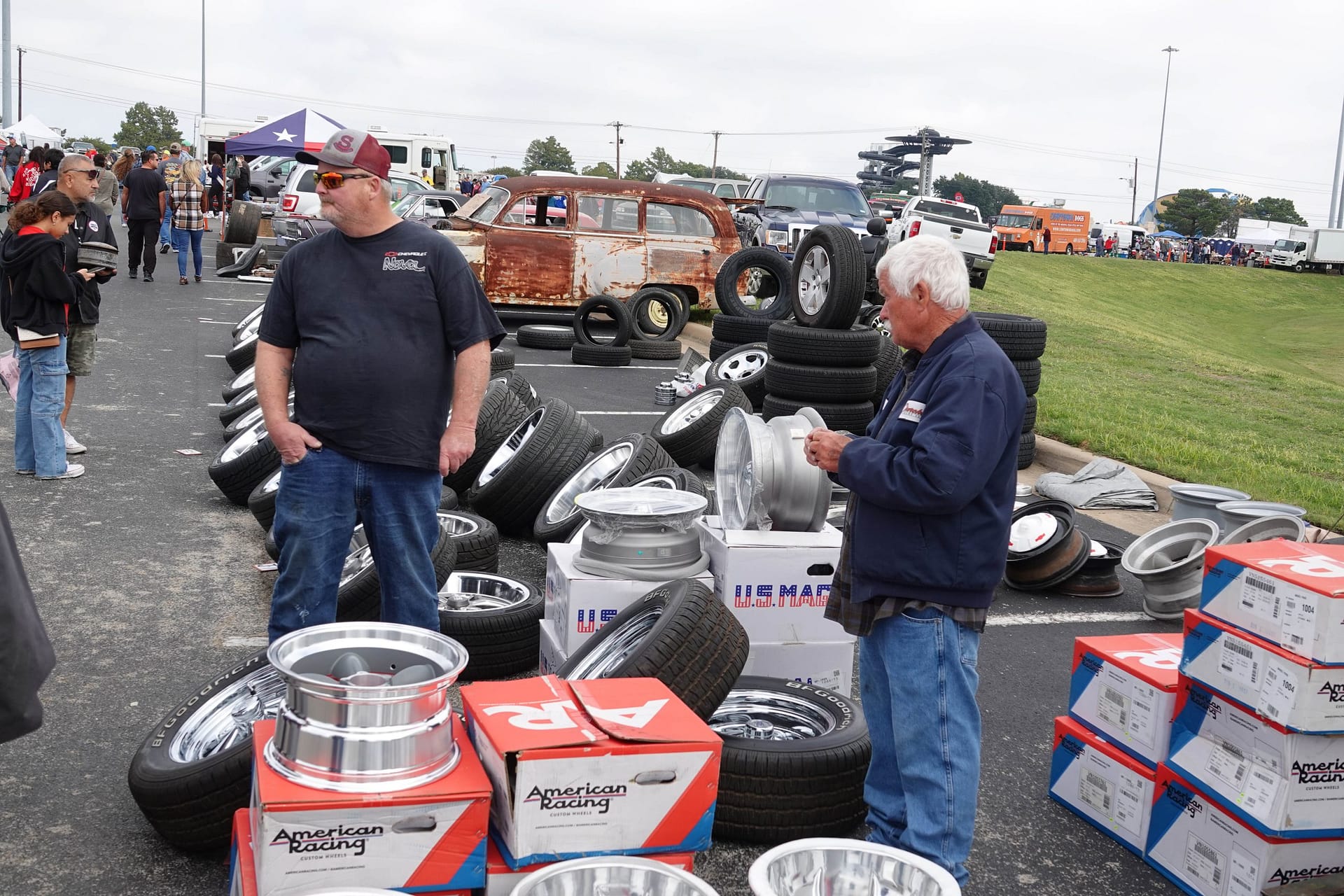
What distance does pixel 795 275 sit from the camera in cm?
1048

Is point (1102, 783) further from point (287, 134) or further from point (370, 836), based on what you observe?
point (287, 134)

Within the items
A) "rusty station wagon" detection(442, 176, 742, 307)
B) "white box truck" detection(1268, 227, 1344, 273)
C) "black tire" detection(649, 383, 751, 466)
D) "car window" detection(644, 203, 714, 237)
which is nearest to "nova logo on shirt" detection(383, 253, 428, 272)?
"black tire" detection(649, 383, 751, 466)

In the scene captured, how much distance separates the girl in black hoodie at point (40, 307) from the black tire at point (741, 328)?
6.62m

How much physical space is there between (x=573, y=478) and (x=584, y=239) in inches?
367

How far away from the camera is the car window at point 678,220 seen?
16.0 metres

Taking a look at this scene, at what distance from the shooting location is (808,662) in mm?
4625

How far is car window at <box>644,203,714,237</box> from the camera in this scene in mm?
15953

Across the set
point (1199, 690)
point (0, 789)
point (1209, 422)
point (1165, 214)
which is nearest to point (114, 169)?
→ point (1209, 422)

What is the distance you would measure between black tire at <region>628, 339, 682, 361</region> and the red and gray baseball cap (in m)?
10.8

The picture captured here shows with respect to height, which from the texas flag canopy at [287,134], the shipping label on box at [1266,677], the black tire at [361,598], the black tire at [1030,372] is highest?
the texas flag canopy at [287,134]

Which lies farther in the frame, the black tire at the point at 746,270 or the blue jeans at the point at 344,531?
the black tire at the point at 746,270

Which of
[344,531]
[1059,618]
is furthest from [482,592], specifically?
[1059,618]

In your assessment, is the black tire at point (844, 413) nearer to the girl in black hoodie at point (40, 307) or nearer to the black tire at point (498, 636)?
the black tire at point (498, 636)

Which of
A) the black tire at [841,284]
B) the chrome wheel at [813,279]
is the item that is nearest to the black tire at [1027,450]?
the black tire at [841,284]
